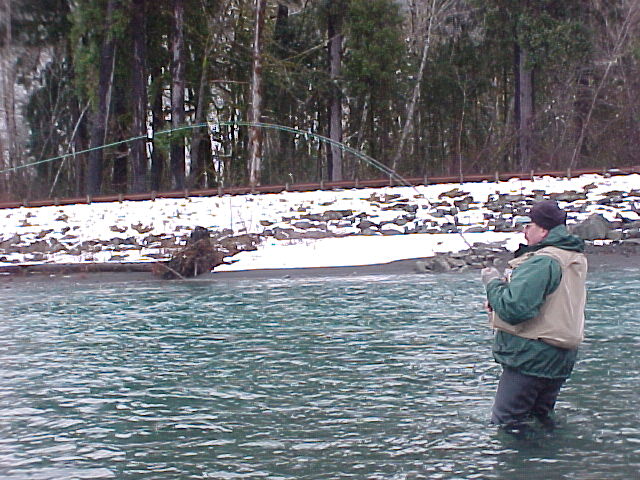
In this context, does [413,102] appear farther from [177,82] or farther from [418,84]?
[177,82]

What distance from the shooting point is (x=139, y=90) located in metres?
36.2

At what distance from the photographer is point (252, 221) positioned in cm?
2528

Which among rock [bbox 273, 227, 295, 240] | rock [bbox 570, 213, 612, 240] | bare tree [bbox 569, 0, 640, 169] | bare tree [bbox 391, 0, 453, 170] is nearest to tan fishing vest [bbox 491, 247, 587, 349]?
rock [bbox 570, 213, 612, 240]

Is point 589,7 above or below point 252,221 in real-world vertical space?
above

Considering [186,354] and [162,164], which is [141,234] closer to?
[186,354]

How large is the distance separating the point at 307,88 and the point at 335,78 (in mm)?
1752

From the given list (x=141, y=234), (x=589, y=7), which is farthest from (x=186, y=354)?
(x=589, y=7)

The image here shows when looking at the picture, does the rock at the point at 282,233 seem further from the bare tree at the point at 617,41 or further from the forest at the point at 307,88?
the bare tree at the point at 617,41

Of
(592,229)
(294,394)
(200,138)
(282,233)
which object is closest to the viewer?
(294,394)

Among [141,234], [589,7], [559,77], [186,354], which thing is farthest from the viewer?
[559,77]

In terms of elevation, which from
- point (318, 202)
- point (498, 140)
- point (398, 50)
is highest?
point (398, 50)

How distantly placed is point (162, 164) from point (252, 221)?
21.6 m

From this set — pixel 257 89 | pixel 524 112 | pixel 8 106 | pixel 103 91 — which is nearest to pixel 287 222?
pixel 257 89

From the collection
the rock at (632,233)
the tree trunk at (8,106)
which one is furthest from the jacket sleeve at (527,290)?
the tree trunk at (8,106)
